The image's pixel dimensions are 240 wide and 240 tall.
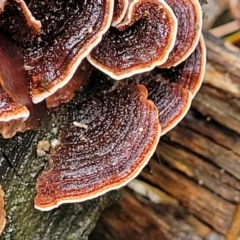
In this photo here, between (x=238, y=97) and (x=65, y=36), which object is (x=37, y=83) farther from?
(x=238, y=97)

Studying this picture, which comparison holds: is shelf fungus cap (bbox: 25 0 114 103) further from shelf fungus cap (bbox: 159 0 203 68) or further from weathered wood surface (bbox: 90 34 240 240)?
weathered wood surface (bbox: 90 34 240 240)

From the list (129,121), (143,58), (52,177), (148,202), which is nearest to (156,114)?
(129,121)

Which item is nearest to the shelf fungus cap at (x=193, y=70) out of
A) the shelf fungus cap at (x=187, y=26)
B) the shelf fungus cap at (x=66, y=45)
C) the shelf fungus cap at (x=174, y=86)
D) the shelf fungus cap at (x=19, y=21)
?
the shelf fungus cap at (x=174, y=86)

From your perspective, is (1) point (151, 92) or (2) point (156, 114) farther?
(1) point (151, 92)

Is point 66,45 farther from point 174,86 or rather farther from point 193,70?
point 193,70

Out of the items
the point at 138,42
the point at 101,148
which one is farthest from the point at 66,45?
the point at 101,148

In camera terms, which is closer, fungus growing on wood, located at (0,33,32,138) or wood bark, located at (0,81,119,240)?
fungus growing on wood, located at (0,33,32,138)

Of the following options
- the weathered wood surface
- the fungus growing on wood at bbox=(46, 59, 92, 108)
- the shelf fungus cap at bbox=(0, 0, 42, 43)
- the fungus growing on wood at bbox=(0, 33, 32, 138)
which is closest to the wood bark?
the fungus growing on wood at bbox=(46, 59, 92, 108)
